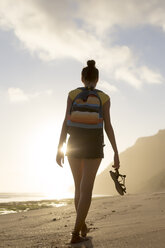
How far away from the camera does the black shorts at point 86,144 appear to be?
3967mm

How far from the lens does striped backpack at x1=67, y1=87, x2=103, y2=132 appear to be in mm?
4051

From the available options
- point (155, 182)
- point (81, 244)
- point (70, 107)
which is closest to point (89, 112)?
point (70, 107)

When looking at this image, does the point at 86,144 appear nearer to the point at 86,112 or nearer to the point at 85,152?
the point at 85,152

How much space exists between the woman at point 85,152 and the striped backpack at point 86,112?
0.06 m

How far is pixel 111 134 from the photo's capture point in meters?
4.32

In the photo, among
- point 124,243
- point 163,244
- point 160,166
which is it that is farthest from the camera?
point 160,166

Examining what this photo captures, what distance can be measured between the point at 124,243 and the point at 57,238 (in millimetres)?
1189

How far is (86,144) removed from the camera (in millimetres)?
3990

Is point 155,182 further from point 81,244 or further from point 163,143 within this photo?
point 81,244

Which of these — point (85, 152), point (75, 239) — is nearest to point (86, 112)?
point (85, 152)

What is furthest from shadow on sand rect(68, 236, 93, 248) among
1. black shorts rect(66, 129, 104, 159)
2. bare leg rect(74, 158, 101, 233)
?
black shorts rect(66, 129, 104, 159)

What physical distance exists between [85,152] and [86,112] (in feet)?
1.69

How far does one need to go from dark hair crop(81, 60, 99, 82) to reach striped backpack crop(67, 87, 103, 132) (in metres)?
0.24

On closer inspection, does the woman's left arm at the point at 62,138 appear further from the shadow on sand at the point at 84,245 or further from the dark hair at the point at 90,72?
the shadow on sand at the point at 84,245
